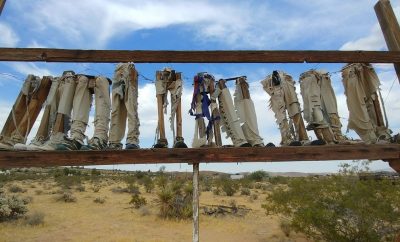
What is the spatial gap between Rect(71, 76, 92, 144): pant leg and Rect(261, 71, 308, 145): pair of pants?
2.42 m

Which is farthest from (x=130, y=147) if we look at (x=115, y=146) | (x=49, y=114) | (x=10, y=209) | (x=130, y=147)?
(x=10, y=209)

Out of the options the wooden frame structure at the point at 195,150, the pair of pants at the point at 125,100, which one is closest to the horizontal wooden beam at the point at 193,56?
the wooden frame structure at the point at 195,150

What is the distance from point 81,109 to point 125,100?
0.56 metres

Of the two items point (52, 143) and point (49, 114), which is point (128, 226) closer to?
point (49, 114)

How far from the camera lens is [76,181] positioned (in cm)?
3130

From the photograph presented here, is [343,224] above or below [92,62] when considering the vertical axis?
below

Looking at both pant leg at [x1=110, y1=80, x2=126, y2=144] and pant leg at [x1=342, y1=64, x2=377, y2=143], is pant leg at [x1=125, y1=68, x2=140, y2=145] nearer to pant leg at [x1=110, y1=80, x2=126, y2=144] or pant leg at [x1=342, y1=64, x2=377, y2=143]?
pant leg at [x1=110, y1=80, x2=126, y2=144]

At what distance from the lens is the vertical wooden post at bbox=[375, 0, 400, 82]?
519cm

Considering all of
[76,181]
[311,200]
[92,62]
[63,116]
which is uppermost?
[76,181]

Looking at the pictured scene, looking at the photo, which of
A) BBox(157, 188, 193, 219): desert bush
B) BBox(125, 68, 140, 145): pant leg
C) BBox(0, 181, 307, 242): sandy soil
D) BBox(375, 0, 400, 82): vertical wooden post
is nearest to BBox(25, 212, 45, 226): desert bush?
BBox(0, 181, 307, 242): sandy soil

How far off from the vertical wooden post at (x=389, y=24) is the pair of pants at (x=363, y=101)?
367mm

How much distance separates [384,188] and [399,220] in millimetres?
860

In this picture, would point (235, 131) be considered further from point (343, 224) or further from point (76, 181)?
point (76, 181)

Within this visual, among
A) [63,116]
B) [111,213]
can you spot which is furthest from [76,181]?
[63,116]
